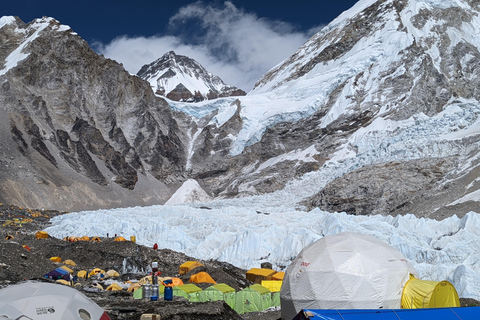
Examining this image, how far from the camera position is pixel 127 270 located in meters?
25.2

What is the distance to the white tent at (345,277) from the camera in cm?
1083

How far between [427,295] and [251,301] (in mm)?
8651

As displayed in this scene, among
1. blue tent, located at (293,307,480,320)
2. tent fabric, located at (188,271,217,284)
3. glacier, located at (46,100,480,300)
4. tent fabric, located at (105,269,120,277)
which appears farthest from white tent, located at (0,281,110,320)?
tent fabric, located at (105,269,120,277)

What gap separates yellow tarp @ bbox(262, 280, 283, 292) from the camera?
826 inches

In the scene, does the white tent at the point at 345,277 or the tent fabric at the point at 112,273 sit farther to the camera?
the tent fabric at the point at 112,273

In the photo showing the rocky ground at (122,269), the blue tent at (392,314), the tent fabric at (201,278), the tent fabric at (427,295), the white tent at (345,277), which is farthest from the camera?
the tent fabric at (201,278)

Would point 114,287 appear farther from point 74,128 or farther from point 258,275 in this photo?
point 74,128

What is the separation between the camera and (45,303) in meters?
6.59

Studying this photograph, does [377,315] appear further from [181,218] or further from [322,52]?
[322,52]

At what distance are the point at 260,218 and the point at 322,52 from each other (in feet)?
286

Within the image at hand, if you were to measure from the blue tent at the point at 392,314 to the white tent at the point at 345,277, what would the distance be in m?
2.63

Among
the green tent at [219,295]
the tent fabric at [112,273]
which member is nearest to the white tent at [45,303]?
the green tent at [219,295]

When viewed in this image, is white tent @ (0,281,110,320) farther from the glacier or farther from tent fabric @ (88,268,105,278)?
tent fabric @ (88,268,105,278)

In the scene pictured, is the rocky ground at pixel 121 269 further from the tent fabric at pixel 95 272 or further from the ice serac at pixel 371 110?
the ice serac at pixel 371 110
